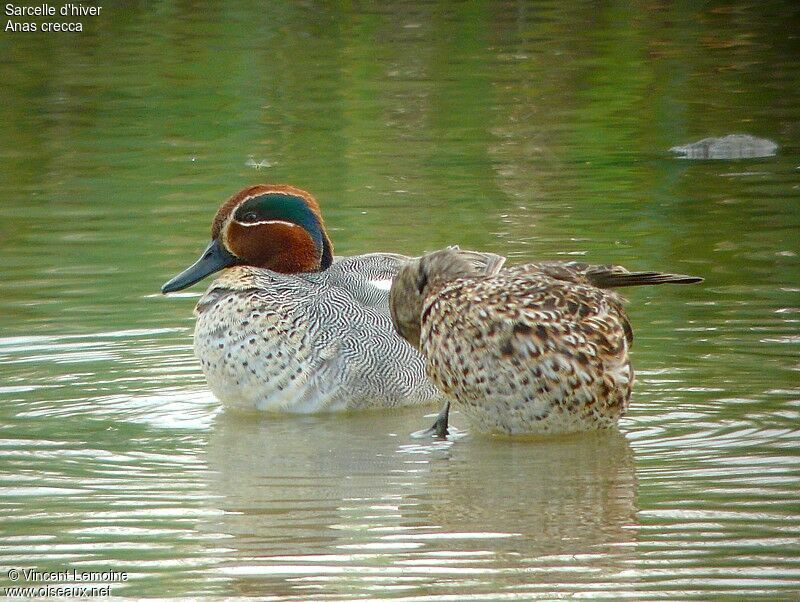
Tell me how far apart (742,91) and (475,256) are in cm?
939

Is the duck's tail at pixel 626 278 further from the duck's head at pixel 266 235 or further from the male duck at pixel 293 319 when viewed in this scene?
the duck's head at pixel 266 235

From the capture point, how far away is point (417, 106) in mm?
15305

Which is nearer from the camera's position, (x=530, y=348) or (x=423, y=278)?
(x=530, y=348)

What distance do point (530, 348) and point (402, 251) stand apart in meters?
3.63

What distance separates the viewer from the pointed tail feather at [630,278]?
654 centimetres

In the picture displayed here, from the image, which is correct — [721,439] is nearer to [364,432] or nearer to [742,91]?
[364,432]

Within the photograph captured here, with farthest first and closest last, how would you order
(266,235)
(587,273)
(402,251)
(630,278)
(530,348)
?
(402,251)
(266,235)
(587,273)
(630,278)
(530,348)

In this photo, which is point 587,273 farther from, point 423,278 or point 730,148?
point 730,148

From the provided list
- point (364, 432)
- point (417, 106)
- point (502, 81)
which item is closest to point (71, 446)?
point (364, 432)

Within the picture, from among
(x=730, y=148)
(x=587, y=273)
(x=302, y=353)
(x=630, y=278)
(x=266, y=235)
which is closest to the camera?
(x=630, y=278)

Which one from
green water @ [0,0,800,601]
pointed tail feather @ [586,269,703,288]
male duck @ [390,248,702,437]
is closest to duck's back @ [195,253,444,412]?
green water @ [0,0,800,601]

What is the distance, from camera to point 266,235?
8094mm

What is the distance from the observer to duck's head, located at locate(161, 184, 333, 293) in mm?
8055

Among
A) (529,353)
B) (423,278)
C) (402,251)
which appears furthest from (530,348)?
(402,251)
